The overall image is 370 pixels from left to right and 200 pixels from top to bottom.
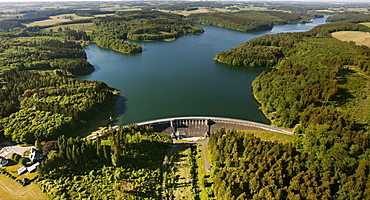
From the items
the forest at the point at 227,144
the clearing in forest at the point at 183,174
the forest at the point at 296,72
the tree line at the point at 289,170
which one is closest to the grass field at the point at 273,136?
the forest at the point at 227,144

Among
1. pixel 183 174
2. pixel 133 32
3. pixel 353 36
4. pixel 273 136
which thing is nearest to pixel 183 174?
pixel 183 174

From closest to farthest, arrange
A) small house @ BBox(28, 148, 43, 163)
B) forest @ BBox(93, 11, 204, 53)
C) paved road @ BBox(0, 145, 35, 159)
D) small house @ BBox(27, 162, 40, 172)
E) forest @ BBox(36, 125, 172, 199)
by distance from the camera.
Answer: forest @ BBox(36, 125, 172, 199) → small house @ BBox(27, 162, 40, 172) → small house @ BBox(28, 148, 43, 163) → paved road @ BBox(0, 145, 35, 159) → forest @ BBox(93, 11, 204, 53)

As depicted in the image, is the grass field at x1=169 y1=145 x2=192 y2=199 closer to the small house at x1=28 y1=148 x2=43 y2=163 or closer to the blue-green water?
the blue-green water

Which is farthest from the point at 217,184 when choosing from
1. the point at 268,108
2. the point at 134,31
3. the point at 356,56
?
the point at 134,31

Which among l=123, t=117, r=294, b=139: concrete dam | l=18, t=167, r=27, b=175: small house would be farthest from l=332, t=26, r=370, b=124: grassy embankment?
l=18, t=167, r=27, b=175: small house

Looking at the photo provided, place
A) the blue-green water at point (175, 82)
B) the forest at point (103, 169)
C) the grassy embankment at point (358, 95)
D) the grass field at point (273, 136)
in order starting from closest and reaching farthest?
the forest at point (103, 169) → the grass field at point (273, 136) → the grassy embankment at point (358, 95) → the blue-green water at point (175, 82)

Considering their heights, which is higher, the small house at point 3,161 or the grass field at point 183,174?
the small house at point 3,161

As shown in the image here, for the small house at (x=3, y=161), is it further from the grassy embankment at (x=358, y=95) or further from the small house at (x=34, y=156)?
the grassy embankment at (x=358, y=95)
